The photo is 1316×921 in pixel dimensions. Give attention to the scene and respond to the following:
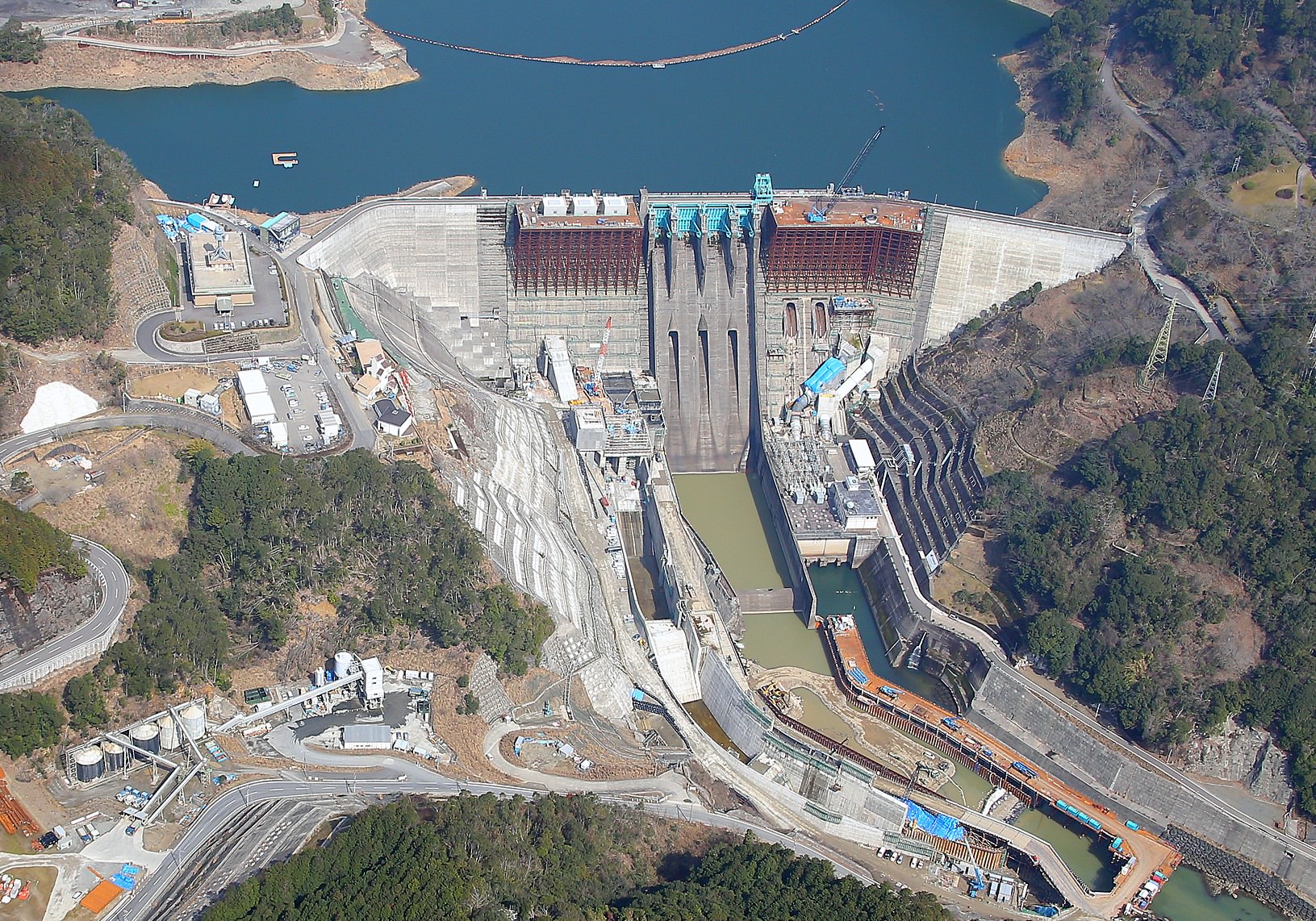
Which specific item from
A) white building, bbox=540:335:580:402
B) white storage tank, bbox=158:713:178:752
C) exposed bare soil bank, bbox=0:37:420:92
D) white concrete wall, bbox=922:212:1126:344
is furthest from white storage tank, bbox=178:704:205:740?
exposed bare soil bank, bbox=0:37:420:92

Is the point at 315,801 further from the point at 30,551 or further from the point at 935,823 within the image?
the point at 935,823

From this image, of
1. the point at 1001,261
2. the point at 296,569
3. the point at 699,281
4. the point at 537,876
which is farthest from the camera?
the point at 1001,261

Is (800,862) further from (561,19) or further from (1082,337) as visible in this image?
(561,19)

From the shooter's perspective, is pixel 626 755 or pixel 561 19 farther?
pixel 561 19

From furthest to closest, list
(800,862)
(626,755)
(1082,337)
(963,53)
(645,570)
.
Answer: (963,53), (1082,337), (645,570), (626,755), (800,862)

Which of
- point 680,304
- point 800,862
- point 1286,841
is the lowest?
point 1286,841

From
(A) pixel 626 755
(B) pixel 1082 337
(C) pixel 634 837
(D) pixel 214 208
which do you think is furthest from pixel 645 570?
(D) pixel 214 208

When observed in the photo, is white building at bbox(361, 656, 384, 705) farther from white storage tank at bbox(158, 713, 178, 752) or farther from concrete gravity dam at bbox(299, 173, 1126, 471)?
concrete gravity dam at bbox(299, 173, 1126, 471)

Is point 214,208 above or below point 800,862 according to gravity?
above

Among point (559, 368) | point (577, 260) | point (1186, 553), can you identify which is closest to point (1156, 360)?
point (1186, 553)
